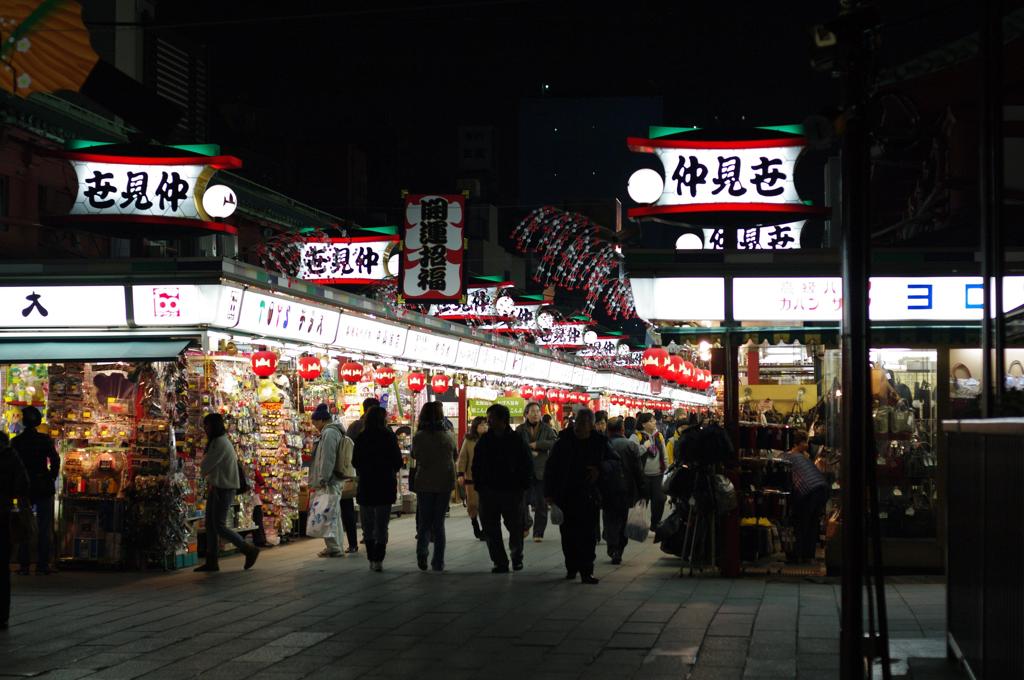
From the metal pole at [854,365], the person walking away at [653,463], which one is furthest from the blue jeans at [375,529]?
the metal pole at [854,365]

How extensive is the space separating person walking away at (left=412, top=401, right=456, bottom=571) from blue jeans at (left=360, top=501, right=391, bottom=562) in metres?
0.41

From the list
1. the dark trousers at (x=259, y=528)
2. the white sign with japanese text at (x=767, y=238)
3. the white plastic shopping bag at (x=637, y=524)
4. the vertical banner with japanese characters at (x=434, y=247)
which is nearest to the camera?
the white plastic shopping bag at (x=637, y=524)

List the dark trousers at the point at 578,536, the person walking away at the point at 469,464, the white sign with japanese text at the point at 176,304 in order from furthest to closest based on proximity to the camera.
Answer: the person walking away at the point at 469,464 < the white sign with japanese text at the point at 176,304 < the dark trousers at the point at 578,536

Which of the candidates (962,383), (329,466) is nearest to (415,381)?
(329,466)

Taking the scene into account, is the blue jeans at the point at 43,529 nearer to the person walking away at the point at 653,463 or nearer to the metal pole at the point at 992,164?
the person walking away at the point at 653,463

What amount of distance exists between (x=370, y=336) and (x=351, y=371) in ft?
9.12

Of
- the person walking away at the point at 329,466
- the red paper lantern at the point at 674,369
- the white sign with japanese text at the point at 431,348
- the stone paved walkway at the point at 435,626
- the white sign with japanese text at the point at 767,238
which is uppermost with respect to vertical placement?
the white sign with japanese text at the point at 767,238

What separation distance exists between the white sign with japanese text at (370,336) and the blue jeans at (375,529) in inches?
137

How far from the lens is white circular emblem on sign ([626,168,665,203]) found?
526 inches

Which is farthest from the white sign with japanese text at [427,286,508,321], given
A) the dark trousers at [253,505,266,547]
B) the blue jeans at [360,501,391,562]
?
the blue jeans at [360,501,391,562]

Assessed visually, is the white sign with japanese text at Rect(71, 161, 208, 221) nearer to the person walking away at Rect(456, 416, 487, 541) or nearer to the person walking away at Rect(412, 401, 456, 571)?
the person walking away at Rect(412, 401, 456, 571)

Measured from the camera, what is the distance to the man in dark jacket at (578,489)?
14.5 meters

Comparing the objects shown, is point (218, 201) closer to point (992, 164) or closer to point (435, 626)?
point (435, 626)

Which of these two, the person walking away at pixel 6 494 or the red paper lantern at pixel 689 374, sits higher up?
the red paper lantern at pixel 689 374
